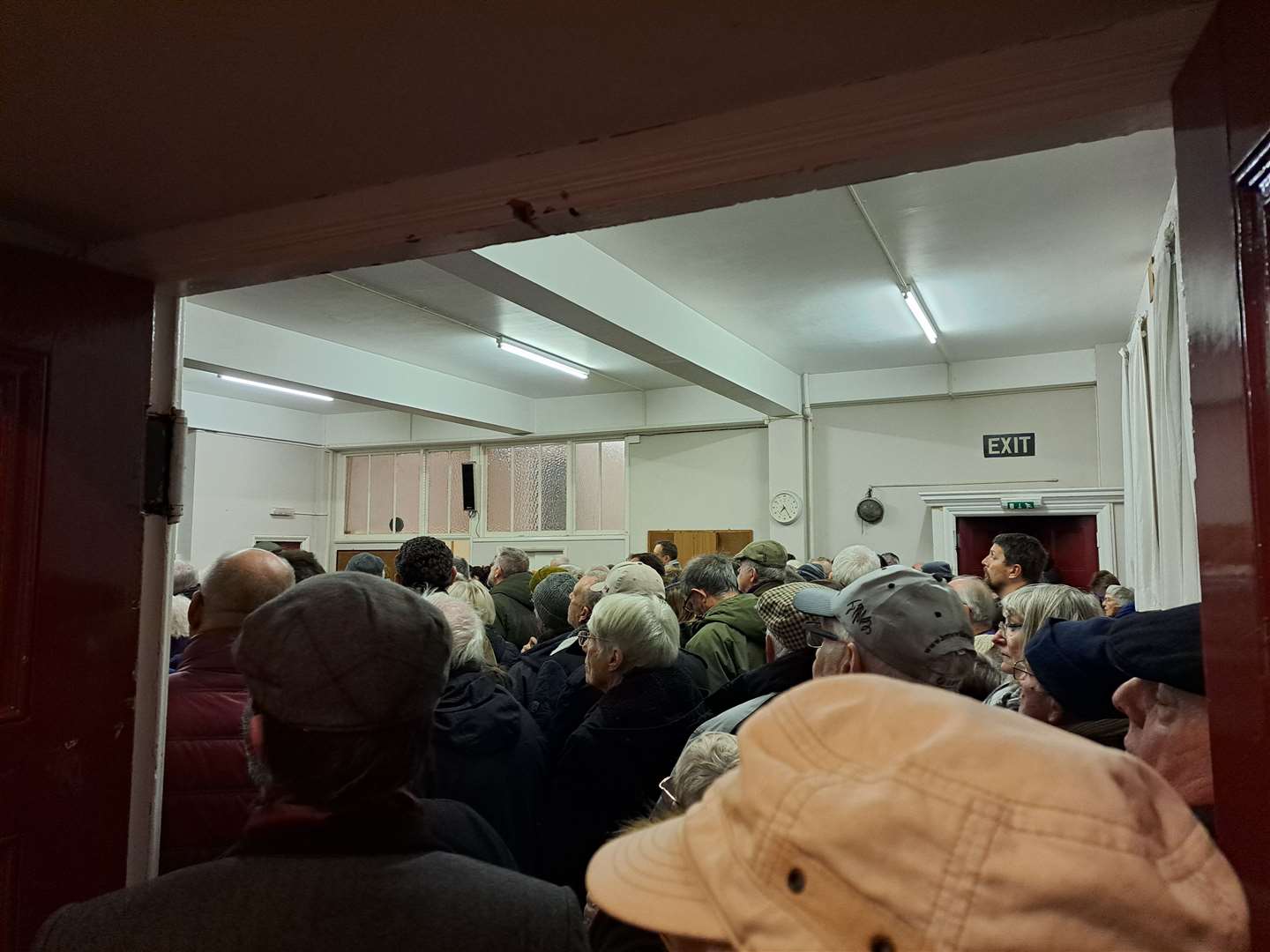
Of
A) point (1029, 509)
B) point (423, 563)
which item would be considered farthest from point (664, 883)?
point (1029, 509)

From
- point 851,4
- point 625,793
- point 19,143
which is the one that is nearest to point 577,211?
point 851,4

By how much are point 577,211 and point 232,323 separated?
5.70m

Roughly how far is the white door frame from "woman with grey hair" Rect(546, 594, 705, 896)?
5667mm

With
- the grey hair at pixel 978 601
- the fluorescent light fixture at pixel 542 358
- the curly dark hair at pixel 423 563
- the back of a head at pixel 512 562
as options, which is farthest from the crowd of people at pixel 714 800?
the fluorescent light fixture at pixel 542 358

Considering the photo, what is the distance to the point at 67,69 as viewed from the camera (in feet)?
3.04

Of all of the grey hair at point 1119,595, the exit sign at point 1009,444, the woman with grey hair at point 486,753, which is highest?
the exit sign at point 1009,444

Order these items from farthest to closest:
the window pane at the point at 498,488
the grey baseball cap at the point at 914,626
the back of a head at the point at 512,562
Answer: the window pane at the point at 498,488
the back of a head at the point at 512,562
the grey baseball cap at the point at 914,626

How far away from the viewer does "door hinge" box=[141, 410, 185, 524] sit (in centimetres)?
144

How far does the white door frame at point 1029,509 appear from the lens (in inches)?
270

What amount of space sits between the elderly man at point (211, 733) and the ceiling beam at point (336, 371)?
3693mm

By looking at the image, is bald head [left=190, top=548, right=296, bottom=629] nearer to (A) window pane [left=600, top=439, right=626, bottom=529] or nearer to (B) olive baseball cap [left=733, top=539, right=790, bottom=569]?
(B) olive baseball cap [left=733, top=539, right=790, bottom=569]

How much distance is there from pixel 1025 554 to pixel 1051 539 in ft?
12.0

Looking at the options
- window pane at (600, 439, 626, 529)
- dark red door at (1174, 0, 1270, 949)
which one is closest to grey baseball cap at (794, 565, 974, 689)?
dark red door at (1174, 0, 1270, 949)

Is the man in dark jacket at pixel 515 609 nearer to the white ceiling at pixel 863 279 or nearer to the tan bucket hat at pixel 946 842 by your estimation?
the white ceiling at pixel 863 279
